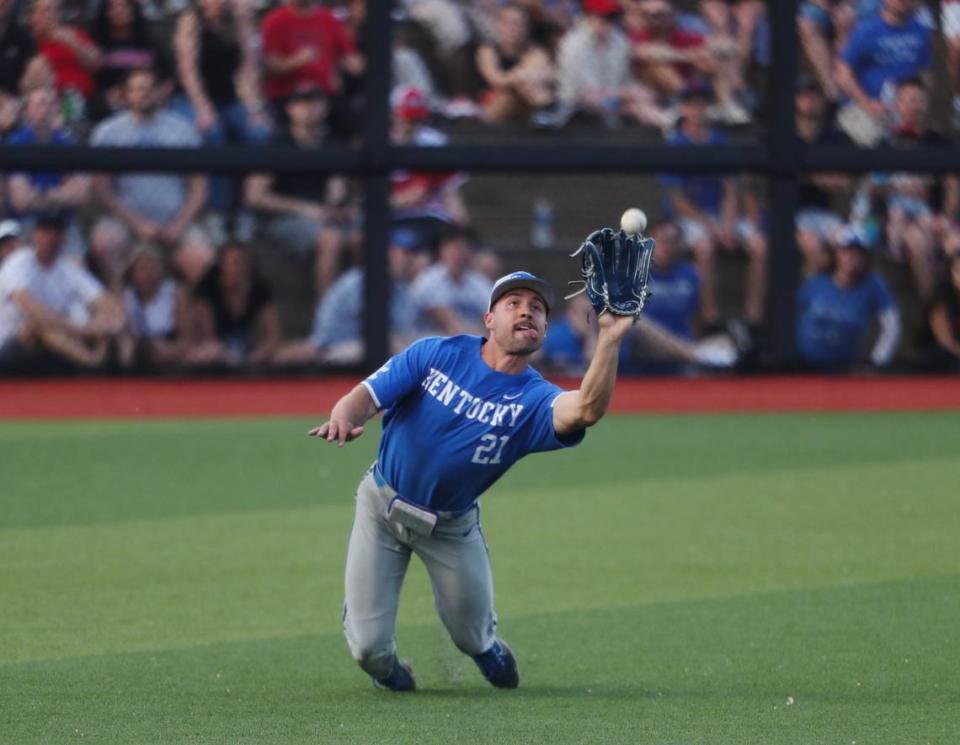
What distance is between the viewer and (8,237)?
12695 millimetres

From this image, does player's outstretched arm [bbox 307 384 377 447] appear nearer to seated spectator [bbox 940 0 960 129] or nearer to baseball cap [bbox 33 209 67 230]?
baseball cap [bbox 33 209 67 230]

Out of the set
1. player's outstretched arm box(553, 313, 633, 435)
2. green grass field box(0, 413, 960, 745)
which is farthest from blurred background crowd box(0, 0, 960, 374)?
player's outstretched arm box(553, 313, 633, 435)

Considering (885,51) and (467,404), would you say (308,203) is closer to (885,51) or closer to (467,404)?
(885,51)

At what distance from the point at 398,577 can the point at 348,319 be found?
7.58 m

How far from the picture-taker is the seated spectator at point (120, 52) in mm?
12781

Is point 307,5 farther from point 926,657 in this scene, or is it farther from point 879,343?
point 926,657

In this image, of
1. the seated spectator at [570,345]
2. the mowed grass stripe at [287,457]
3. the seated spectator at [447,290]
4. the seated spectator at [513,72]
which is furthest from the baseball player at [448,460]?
the seated spectator at [513,72]

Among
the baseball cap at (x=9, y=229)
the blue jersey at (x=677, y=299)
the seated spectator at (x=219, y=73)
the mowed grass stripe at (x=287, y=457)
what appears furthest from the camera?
the blue jersey at (x=677, y=299)

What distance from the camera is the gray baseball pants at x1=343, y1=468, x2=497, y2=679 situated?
18.4 feet

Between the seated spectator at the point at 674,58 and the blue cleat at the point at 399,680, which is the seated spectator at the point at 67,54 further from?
the blue cleat at the point at 399,680

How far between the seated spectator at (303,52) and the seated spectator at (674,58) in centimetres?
220

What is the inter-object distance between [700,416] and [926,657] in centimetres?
654

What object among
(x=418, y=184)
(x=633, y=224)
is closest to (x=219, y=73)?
(x=418, y=184)

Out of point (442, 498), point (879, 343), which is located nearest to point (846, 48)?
point (879, 343)
